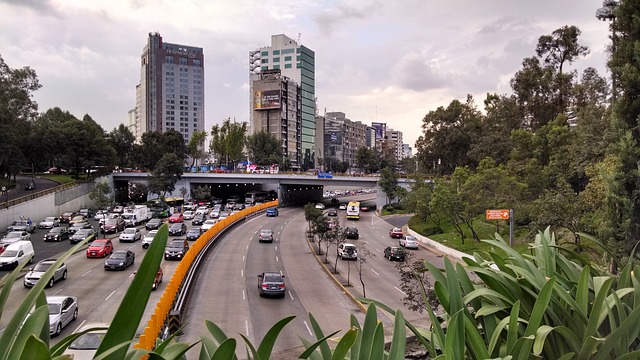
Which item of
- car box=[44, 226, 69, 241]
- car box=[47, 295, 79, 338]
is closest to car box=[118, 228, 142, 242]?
car box=[44, 226, 69, 241]

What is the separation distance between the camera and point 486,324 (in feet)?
18.8

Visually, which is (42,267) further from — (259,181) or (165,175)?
(259,181)

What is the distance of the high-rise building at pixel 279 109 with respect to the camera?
13525cm

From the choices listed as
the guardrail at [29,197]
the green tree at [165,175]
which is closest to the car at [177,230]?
the guardrail at [29,197]

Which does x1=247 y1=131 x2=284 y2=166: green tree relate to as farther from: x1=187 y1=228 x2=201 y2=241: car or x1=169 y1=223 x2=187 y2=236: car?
Answer: x1=187 y1=228 x2=201 y2=241: car

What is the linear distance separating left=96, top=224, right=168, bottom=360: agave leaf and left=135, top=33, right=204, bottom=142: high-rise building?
603 feet

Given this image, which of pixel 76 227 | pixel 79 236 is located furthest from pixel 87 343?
pixel 76 227

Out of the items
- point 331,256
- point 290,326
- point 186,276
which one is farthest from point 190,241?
point 290,326

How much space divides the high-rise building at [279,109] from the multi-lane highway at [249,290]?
95.8 m

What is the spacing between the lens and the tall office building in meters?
150

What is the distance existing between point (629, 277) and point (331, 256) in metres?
31.8

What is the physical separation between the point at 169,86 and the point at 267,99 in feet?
196

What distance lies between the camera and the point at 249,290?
84.4 feet

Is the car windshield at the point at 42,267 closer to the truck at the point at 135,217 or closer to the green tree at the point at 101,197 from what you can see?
the truck at the point at 135,217
